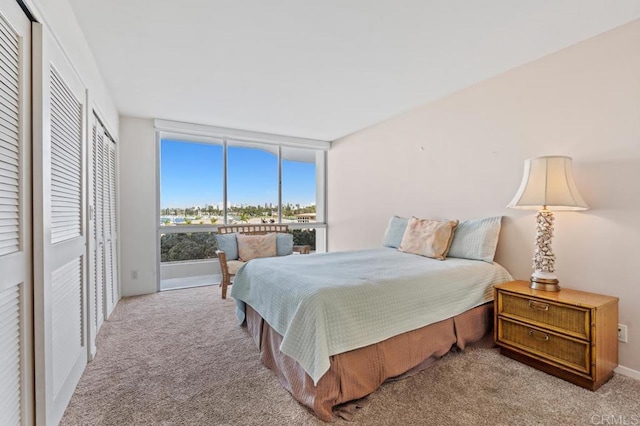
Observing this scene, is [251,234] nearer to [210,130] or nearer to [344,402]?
[210,130]

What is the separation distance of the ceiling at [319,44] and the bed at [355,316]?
1699 millimetres

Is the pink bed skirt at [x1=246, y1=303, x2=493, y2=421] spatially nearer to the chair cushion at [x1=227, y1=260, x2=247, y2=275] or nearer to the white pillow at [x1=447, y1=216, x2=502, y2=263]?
the white pillow at [x1=447, y1=216, x2=502, y2=263]

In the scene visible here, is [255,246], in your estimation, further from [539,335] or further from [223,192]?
[539,335]

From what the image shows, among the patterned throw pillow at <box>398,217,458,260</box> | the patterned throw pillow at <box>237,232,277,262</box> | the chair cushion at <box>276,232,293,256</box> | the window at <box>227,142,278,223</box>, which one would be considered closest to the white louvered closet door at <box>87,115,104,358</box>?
the patterned throw pillow at <box>237,232,277,262</box>

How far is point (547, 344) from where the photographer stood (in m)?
2.07

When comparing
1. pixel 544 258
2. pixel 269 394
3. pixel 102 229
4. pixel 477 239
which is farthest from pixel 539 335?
pixel 102 229

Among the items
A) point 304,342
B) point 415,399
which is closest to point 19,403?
point 304,342

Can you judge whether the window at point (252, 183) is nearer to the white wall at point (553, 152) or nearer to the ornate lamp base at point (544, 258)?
the white wall at point (553, 152)

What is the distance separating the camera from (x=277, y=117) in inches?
159

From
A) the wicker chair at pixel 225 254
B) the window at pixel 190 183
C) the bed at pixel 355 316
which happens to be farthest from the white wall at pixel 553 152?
the window at pixel 190 183

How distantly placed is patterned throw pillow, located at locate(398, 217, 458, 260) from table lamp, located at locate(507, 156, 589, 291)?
721mm

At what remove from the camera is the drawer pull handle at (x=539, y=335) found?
2.08 meters

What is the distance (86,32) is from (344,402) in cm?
296

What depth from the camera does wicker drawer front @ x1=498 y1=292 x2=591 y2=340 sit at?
75.0 inches
